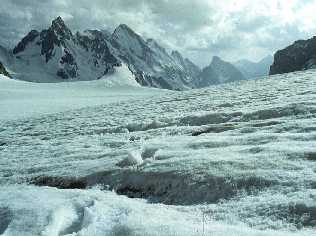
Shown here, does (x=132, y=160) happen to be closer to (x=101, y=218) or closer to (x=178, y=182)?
(x=178, y=182)

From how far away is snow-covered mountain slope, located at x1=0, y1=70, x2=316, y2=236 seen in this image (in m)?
7.32

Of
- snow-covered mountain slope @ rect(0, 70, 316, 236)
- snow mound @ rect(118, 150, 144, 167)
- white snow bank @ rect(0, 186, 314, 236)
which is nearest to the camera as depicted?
white snow bank @ rect(0, 186, 314, 236)

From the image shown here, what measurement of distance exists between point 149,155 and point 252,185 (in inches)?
161

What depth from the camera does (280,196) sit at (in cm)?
779

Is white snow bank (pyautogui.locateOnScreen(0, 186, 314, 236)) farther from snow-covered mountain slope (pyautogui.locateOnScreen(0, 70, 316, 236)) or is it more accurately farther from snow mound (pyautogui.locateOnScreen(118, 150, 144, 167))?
snow mound (pyautogui.locateOnScreen(118, 150, 144, 167))

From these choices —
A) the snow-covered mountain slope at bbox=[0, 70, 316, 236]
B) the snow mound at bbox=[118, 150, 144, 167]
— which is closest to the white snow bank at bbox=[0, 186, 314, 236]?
the snow-covered mountain slope at bbox=[0, 70, 316, 236]

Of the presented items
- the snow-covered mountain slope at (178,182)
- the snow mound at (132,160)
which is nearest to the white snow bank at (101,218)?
the snow-covered mountain slope at (178,182)

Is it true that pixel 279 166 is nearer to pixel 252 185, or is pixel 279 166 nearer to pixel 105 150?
pixel 252 185

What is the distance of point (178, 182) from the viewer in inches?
371

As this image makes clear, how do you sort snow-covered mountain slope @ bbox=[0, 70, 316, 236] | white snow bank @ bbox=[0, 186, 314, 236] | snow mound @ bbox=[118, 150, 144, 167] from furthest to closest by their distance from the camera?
1. snow mound @ bbox=[118, 150, 144, 167]
2. snow-covered mountain slope @ bbox=[0, 70, 316, 236]
3. white snow bank @ bbox=[0, 186, 314, 236]

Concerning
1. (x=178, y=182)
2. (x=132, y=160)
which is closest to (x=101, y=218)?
(x=178, y=182)

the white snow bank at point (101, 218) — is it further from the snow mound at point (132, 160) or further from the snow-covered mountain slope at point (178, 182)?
the snow mound at point (132, 160)

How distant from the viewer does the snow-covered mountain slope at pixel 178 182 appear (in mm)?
7316

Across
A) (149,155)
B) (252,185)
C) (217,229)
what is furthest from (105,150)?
(217,229)
